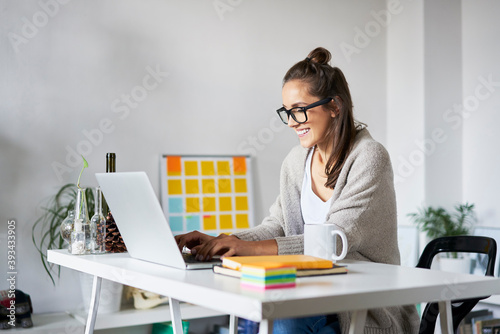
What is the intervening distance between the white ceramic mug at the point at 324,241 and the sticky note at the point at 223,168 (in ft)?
6.67

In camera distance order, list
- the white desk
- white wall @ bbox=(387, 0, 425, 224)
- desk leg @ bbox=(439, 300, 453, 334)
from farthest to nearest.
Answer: white wall @ bbox=(387, 0, 425, 224), desk leg @ bbox=(439, 300, 453, 334), the white desk

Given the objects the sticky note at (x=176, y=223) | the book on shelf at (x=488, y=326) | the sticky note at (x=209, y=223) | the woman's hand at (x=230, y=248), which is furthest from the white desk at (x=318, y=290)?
the book on shelf at (x=488, y=326)

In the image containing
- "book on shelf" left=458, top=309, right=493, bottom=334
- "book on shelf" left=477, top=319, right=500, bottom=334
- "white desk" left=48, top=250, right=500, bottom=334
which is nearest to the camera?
"white desk" left=48, top=250, right=500, bottom=334

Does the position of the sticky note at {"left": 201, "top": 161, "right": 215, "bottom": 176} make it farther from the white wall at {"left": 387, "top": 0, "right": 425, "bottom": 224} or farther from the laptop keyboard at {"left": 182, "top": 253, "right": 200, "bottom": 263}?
the laptop keyboard at {"left": 182, "top": 253, "right": 200, "bottom": 263}

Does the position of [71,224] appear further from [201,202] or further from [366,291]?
[201,202]

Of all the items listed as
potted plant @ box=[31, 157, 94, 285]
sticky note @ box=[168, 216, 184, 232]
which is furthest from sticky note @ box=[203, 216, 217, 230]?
potted plant @ box=[31, 157, 94, 285]

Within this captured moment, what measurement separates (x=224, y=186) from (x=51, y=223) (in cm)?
100

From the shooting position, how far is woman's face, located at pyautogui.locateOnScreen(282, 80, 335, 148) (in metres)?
1.72

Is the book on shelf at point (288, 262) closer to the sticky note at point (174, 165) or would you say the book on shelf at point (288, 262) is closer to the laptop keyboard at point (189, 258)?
the laptop keyboard at point (189, 258)

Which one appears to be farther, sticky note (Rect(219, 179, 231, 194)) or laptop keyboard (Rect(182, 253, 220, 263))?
sticky note (Rect(219, 179, 231, 194))

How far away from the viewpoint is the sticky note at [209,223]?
10.6ft

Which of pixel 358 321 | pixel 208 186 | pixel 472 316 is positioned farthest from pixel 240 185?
pixel 358 321

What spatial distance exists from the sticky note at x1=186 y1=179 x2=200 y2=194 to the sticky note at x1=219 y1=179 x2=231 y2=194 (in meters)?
0.15

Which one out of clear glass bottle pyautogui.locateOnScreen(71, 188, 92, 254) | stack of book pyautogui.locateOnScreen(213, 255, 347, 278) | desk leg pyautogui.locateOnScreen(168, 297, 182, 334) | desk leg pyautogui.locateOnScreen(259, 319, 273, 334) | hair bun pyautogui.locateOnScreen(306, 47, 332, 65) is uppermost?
hair bun pyautogui.locateOnScreen(306, 47, 332, 65)
